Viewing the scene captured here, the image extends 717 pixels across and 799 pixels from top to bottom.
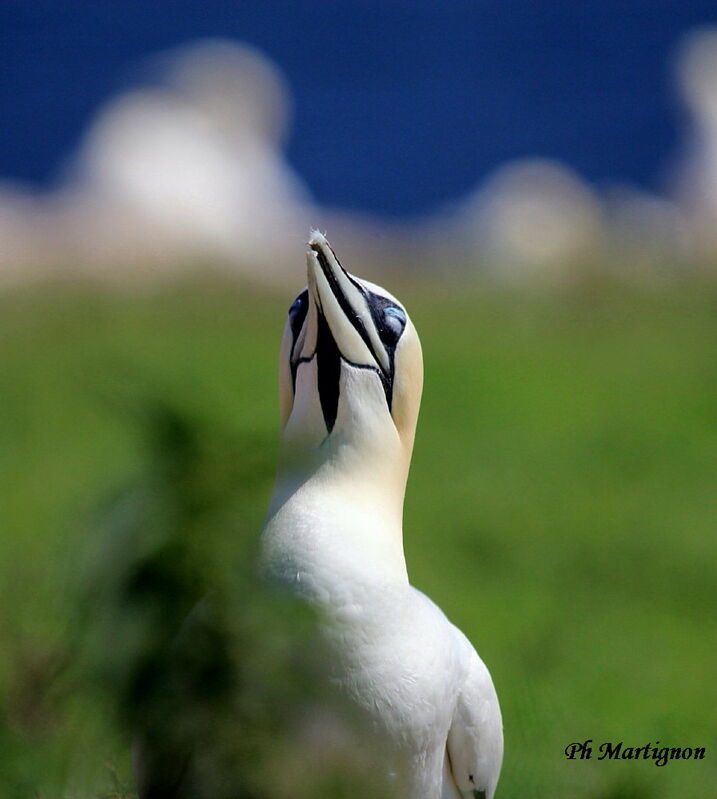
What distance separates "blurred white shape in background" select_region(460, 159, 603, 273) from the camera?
434 inches

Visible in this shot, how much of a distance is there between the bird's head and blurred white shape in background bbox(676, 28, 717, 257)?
384 inches

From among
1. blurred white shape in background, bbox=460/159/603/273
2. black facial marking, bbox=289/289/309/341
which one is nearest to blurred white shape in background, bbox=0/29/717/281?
blurred white shape in background, bbox=460/159/603/273

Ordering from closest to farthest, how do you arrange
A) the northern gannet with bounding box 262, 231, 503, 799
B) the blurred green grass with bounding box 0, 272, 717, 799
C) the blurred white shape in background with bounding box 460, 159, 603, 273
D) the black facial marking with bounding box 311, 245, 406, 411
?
the northern gannet with bounding box 262, 231, 503, 799 → the black facial marking with bounding box 311, 245, 406, 411 → the blurred green grass with bounding box 0, 272, 717, 799 → the blurred white shape in background with bounding box 460, 159, 603, 273

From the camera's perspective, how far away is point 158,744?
1.07 meters

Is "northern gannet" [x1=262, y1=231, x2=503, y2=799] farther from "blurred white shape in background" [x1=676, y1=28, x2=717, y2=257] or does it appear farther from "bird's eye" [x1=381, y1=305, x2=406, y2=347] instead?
"blurred white shape in background" [x1=676, y1=28, x2=717, y2=257]

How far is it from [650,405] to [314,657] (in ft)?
26.6

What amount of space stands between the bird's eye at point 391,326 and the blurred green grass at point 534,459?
101cm

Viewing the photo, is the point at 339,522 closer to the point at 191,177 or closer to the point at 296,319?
the point at 296,319

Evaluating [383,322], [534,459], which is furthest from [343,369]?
[534,459]

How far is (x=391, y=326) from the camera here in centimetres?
273

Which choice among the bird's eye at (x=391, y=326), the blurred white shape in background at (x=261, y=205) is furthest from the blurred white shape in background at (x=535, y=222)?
the bird's eye at (x=391, y=326)

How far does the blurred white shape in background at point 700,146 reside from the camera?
42.0 ft

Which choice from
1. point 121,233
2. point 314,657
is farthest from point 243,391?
point 314,657

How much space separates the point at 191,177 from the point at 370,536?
38.7ft
